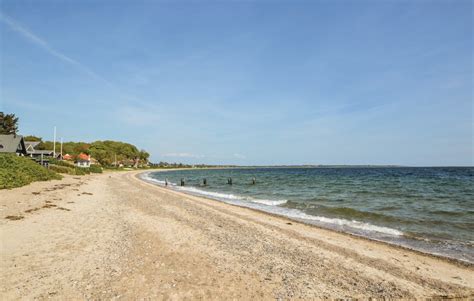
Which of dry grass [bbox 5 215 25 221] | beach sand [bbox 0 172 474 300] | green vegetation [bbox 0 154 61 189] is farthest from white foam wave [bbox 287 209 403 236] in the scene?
green vegetation [bbox 0 154 61 189]

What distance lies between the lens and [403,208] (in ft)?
64.7

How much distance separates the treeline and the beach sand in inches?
3848

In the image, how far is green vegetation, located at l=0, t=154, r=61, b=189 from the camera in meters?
22.2

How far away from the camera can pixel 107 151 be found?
11838 centimetres

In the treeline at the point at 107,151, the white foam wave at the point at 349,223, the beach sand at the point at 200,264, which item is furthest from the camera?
the treeline at the point at 107,151

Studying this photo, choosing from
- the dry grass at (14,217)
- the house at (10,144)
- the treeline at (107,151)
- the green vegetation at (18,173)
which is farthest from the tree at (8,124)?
the dry grass at (14,217)

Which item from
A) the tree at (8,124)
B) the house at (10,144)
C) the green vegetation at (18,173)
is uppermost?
the tree at (8,124)

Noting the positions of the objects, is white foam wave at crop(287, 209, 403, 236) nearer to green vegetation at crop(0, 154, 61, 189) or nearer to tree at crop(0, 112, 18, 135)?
green vegetation at crop(0, 154, 61, 189)

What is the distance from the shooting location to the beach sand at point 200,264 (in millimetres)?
5934

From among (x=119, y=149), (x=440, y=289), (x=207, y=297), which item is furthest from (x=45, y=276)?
(x=119, y=149)

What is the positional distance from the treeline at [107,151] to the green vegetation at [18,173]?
6907 centimetres

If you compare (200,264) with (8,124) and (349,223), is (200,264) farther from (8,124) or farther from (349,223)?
(8,124)

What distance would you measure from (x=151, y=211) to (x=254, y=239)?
27.3ft

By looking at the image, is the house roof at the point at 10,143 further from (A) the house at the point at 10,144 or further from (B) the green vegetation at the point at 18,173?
(B) the green vegetation at the point at 18,173
